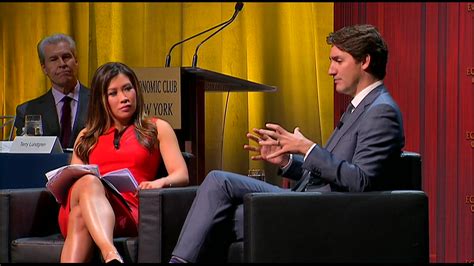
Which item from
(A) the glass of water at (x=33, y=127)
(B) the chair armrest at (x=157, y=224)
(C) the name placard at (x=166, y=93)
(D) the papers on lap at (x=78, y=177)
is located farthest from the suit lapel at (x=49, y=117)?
(B) the chair armrest at (x=157, y=224)

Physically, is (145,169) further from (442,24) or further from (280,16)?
(280,16)

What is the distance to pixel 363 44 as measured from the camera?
125 inches

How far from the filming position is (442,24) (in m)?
4.94

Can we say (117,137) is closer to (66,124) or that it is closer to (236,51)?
(66,124)

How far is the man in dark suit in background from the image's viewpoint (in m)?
4.98

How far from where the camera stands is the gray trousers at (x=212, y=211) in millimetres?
3090

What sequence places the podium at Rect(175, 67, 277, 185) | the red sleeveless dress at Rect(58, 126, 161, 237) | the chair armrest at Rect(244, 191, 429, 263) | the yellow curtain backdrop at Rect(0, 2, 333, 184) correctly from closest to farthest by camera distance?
the chair armrest at Rect(244, 191, 429, 263), the red sleeveless dress at Rect(58, 126, 161, 237), the podium at Rect(175, 67, 277, 185), the yellow curtain backdrop at Rect(0, 2, 333, 184)

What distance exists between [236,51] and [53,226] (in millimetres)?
2568

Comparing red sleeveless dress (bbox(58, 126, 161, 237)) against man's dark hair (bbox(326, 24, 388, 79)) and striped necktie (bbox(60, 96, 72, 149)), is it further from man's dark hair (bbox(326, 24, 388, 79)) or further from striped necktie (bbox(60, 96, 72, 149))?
striped necktie (bbox(60, 96, 72, 149))

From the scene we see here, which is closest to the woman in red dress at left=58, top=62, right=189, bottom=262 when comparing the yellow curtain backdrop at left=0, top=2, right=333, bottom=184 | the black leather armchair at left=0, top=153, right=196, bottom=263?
the black leather armchair at left=0, top=153, right=196, bottom=263

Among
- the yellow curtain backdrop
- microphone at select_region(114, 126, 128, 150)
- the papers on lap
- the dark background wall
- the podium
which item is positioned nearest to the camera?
the papers on lap

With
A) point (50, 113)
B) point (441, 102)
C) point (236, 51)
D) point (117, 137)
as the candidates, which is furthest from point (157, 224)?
point (236, 51)

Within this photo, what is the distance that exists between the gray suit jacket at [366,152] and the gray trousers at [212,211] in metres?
0.31

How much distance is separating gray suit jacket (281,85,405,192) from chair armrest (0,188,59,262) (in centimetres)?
125
